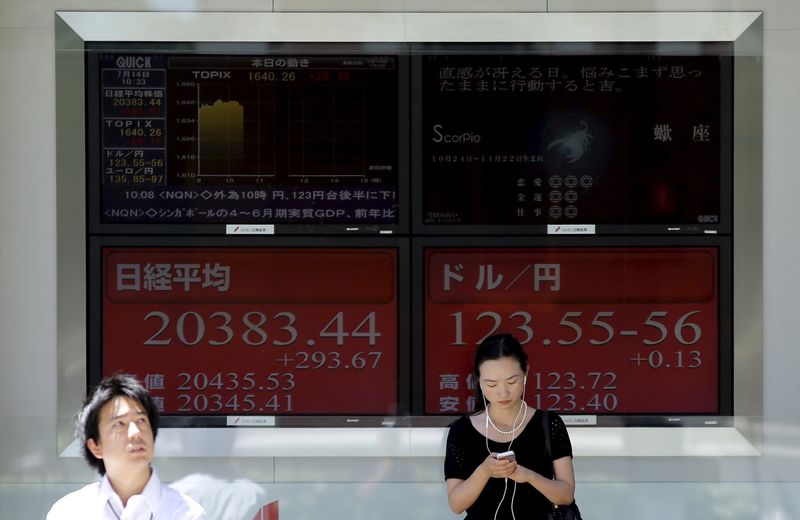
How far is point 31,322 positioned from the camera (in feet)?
20.1

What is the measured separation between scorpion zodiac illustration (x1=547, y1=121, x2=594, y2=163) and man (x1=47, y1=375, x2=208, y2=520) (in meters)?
3.00

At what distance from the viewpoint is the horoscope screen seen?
609cm

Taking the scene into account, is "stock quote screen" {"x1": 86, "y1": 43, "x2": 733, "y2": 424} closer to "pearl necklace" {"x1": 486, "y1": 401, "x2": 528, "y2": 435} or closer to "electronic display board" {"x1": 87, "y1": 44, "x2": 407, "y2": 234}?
"electronic display board" {"x1": 87, "y1": 44, "x2": 407, "y2": 234}

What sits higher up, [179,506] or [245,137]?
[245,137]

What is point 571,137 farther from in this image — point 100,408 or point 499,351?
point 100,408

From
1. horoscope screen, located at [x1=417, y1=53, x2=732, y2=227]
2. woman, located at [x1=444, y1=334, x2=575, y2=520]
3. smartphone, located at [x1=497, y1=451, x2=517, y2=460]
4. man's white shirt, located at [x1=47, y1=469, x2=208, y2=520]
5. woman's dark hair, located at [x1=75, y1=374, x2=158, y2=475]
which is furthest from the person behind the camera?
horoscope screen, located at [x1=417, y1=53, x2=732, y2=227]

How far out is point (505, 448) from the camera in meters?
4.52

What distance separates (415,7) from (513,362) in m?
2.37

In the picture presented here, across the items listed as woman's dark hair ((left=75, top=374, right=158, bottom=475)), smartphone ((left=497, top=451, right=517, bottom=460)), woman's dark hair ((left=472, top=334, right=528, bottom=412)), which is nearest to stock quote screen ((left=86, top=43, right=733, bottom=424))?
woman's dark hair ((left=472, top=334, right=528, bottom=412))

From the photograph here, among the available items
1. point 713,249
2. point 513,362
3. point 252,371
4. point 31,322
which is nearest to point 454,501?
point 513,362

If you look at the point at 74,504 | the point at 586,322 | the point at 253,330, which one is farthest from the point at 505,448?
the point at 253,330

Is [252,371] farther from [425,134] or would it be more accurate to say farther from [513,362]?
[513,362]

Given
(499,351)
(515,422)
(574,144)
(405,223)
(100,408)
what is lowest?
(515,422)

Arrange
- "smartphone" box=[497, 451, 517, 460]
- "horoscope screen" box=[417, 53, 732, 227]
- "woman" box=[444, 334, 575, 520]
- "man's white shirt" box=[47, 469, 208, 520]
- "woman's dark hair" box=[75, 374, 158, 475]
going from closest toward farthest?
"man's white shirt" box=[47, 469, 208, 520], "woman's dark hair" box=[75, 374, 158, 475], "smartphone" box=[497, 451, 517, 460], "woman" box=[444, 334, 575, 520], "horoscope screen" box=[417, 53, 732, 227]
